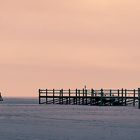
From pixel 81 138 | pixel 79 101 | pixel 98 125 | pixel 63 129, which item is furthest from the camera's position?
pixel 79 101

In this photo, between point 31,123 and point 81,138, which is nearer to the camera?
point 81,138

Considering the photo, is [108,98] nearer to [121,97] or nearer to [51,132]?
[121,97]

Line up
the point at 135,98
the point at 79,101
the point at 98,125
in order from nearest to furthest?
the point at 98,125 < the point at 135,98 < the point at 79,101

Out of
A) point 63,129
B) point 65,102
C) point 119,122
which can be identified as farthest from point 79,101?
point 63,129

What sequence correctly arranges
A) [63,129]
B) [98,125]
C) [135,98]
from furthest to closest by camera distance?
[135,98] < [98,125] < [63,129]

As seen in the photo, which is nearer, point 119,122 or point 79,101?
point 119,122

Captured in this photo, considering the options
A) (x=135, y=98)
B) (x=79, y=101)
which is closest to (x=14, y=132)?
Result: (x=135, y=98)

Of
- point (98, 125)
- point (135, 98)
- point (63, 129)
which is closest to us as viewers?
point (63, 129)

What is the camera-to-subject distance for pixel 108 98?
3401 inches

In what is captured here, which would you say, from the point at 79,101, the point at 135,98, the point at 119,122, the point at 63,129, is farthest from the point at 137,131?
the point at 79,101

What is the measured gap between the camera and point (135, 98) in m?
84.5

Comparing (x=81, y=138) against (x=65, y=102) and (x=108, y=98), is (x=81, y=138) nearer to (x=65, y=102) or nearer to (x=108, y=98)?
(x=108, y=98)

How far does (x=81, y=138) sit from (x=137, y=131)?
5.21 meters

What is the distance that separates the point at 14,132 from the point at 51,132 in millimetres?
1929
